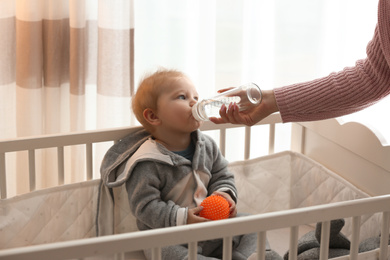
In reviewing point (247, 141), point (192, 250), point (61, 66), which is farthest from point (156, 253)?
point (61, 66)

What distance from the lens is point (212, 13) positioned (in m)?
2.19

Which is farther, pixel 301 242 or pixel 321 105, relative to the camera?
pixel 301 242

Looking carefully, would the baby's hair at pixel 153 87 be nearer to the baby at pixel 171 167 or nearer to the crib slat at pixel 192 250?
the baby at pixel 171 167

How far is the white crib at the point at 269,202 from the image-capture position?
1.21m

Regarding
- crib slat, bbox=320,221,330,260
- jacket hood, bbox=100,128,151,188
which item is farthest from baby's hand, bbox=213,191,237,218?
crib slat, bbox=320,221,330,260

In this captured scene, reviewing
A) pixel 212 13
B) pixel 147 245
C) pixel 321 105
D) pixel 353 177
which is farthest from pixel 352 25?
pixel 147 245

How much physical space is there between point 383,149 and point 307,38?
0.74 m

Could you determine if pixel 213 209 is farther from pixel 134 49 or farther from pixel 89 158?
pixel 134 49

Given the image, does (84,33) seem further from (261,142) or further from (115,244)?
(115,244)

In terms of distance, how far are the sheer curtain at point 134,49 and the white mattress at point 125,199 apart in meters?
0.36

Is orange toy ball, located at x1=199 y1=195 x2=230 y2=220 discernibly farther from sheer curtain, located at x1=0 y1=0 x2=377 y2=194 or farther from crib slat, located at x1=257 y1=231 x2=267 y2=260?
sheer curtain, located at x1=0 y1=0 x2=377 y2=194

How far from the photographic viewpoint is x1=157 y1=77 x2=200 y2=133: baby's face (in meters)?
1.70

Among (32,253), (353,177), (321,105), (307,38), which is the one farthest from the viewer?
(307,38)

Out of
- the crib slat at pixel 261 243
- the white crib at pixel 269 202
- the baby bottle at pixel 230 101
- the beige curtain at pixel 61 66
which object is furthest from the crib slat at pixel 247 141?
the crib slat at pixel 261 243
